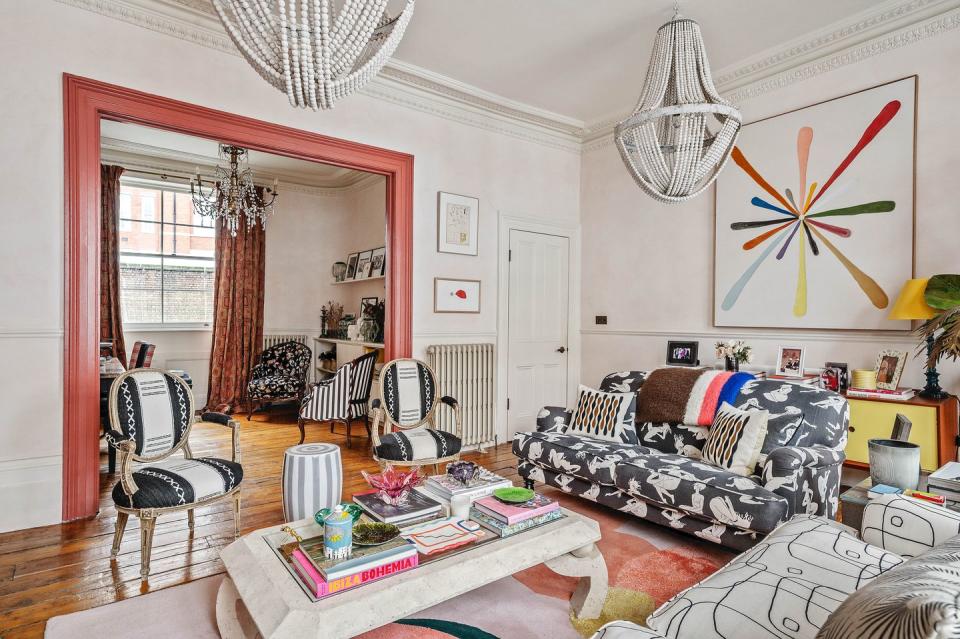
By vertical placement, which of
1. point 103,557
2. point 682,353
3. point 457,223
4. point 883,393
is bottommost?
point 103,557

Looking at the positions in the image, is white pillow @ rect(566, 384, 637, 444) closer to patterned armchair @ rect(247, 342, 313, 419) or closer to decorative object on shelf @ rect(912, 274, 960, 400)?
decorative object on shelf @ rect(912, 274, 960, 400)

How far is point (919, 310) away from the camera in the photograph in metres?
3.02

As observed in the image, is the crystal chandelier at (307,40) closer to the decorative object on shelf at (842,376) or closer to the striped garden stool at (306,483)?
the striped garden stool at (306,483)

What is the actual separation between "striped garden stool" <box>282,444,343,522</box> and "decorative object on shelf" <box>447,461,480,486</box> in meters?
0.54

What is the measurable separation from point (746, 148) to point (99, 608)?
16.0 feet

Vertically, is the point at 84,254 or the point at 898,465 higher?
the point at 84,254

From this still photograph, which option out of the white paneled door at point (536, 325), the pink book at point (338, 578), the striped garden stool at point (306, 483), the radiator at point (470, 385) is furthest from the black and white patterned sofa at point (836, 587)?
the white paneled door at point (536, 325)

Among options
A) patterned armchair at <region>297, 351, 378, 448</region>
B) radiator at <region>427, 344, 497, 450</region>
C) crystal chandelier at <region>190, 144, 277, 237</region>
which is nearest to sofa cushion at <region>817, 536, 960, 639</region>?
radiator at <region>427, 344, 497, 450</region>

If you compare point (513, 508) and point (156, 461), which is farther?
point (156, 461)

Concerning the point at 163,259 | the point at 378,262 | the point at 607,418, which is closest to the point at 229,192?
the point at 163,259

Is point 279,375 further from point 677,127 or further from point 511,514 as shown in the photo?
point 677,127

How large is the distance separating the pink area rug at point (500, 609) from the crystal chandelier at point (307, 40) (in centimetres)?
207

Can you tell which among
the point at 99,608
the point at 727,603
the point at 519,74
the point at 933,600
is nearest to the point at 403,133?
the point at 519,74

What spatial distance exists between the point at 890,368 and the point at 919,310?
44cm
